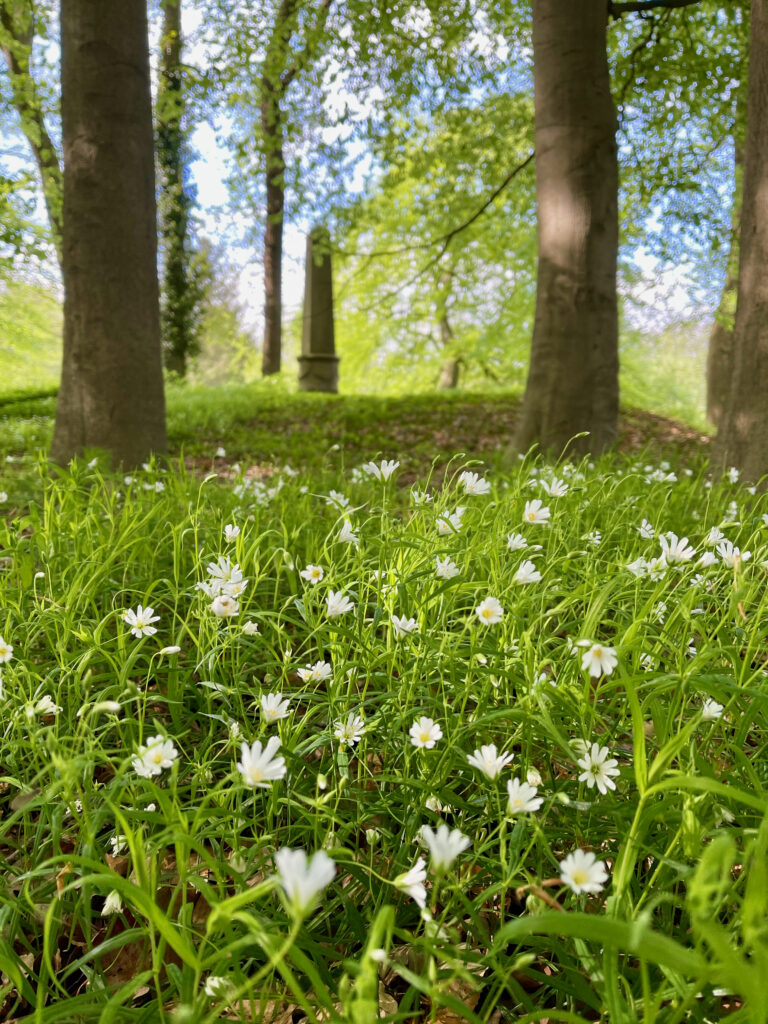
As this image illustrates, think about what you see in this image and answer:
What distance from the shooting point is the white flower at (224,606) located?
1.39m

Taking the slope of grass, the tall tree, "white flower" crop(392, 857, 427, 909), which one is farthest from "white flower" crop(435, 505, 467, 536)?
the slope of grass

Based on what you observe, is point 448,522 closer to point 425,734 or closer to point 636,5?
point 425,734

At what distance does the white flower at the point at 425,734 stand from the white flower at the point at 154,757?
1.32ft

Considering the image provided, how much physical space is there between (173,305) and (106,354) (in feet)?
38.8

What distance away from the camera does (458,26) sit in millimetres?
7879

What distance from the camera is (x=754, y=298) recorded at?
3686mm

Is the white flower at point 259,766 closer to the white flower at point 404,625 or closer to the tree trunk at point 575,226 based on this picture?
the white flower at point 404,625

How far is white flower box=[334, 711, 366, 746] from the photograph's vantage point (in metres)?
1.28

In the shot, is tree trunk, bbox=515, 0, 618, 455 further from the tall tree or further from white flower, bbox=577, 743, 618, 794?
the tall tree

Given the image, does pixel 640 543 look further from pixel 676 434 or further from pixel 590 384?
pixel 676 434

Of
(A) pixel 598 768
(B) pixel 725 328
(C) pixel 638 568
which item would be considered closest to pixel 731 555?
(C) pixel 638 568

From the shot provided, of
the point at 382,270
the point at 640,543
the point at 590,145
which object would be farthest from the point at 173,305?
the point at 640,543

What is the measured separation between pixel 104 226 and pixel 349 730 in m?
4.69

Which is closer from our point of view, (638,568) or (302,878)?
(302,878)
